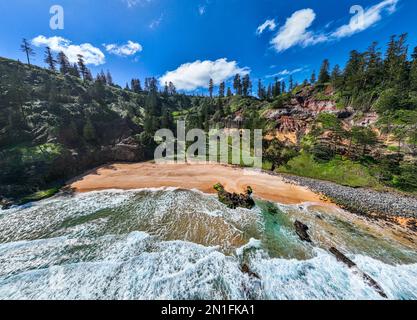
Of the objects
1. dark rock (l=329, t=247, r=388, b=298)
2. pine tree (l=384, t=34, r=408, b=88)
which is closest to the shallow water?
dark rock (l=329, t=247, r=388, b=298)

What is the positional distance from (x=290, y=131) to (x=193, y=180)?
3282 cm

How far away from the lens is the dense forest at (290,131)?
2625cm

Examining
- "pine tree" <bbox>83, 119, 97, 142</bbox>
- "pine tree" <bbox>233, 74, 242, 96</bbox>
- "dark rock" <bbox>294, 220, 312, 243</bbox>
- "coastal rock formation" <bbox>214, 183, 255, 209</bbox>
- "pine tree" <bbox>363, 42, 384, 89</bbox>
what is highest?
"pine tree" <bbox>233, 74, 242, 96</bbox>

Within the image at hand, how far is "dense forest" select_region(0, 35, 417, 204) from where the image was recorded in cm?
2625

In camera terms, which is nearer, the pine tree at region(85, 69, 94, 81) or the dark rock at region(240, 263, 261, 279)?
the dark rock at region(240, 263, 261, 279)

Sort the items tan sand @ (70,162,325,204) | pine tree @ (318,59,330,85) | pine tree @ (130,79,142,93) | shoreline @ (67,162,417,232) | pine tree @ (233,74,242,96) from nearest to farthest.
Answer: shoreline @ (67,162,417,232), tan sand @ (70,162,325,204), pine tree @ (318,59,330,85), pine tree @ (233,74,242,96), pine tree @ (130,79,142,93)

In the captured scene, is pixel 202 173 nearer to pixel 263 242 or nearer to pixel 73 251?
pixel 263 242

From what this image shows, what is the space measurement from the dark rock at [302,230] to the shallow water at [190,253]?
464 mm

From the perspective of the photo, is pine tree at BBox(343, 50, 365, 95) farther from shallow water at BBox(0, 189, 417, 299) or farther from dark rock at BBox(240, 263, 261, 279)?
dark rock at BBox(240, 263, 261, 279)

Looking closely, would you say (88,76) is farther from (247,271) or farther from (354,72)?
(354,72)

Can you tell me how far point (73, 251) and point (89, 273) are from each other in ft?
11.4

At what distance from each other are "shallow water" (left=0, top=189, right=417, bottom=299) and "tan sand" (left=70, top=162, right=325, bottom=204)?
13.5 ft

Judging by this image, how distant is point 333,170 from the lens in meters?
30.0

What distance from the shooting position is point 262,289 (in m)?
10.7
